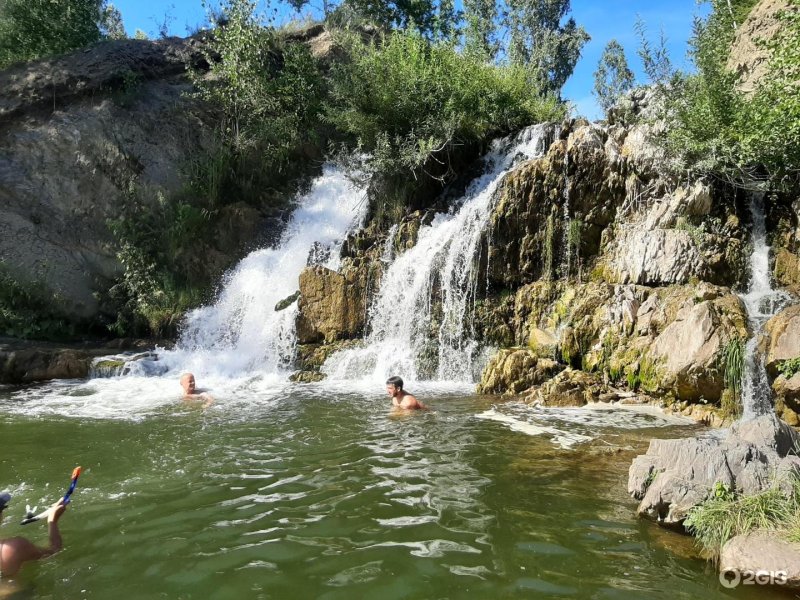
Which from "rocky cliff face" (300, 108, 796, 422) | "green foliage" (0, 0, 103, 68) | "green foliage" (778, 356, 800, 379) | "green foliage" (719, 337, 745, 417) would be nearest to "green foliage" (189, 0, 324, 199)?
"green foliage" (0, 0, 103, 68)

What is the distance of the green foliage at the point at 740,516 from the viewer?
374cm

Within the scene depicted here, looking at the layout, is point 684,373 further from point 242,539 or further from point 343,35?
point 343,35

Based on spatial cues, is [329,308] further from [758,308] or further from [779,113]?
[779,113]

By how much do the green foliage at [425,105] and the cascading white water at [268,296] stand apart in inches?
87.7

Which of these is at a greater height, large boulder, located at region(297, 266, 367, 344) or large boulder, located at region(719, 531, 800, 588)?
large boulder, located at region(297, 266, 367, 344)

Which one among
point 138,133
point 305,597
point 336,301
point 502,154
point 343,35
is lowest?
point 305,597

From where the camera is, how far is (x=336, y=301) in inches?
532

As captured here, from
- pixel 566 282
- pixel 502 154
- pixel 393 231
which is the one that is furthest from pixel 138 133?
pixel 566 282

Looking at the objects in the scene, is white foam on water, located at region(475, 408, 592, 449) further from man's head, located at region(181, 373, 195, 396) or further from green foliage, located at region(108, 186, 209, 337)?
green foliage, located at region(108, 186, 209, 337)

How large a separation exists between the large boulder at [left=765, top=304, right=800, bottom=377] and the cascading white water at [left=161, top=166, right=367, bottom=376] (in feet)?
32.0

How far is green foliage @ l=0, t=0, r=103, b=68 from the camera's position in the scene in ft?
68.3

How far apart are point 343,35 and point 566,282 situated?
1771 centimetres

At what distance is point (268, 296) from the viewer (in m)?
15.4

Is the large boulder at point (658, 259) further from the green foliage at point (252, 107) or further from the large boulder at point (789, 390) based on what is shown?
the green foliage at point (252, 107)
